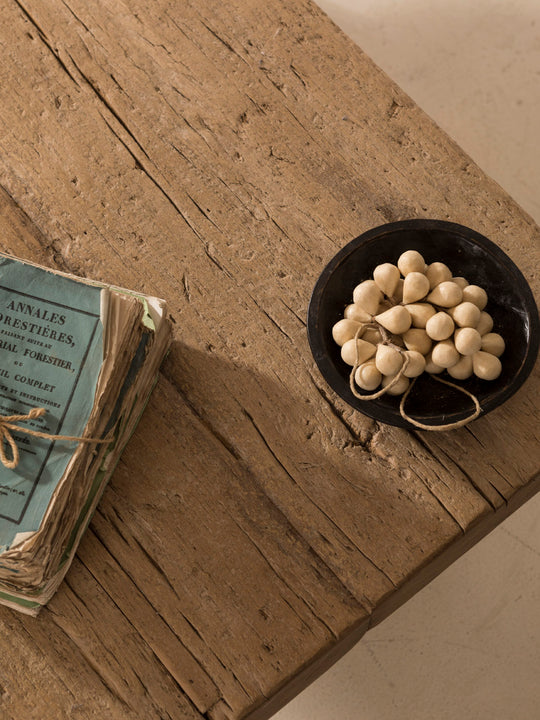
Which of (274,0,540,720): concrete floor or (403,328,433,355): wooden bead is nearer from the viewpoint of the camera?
(403,328,433,355): wooden bead

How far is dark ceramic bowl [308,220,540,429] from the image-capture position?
0.79 metres

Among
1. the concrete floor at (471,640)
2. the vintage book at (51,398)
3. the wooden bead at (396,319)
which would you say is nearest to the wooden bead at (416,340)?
the wooden bead at (396,319)

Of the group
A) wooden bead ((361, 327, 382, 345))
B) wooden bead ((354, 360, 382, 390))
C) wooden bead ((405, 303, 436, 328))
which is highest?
wooden bead ((405, 303, 436, 328))

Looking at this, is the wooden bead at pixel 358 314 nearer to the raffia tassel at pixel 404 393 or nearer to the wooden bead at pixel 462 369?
the raffia tassel at pixel 404 393

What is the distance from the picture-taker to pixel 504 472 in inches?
33.2

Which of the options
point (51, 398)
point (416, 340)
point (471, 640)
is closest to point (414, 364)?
point (416, 340)

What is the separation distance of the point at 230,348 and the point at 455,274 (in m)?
0.29

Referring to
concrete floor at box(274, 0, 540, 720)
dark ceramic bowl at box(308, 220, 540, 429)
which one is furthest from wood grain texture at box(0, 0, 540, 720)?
concrete floor at box(274, 0, 540, 720)

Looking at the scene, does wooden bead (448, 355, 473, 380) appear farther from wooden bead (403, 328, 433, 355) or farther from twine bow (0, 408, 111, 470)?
twine bow (0, 408, 111, 470)

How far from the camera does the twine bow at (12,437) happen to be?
716mm

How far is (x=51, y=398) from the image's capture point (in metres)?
0.74

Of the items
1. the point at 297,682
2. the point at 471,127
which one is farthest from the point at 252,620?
the point at 471,127

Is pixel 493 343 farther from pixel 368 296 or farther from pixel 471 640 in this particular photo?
pixel 471 640

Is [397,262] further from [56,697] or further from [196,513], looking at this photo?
[56,697]
